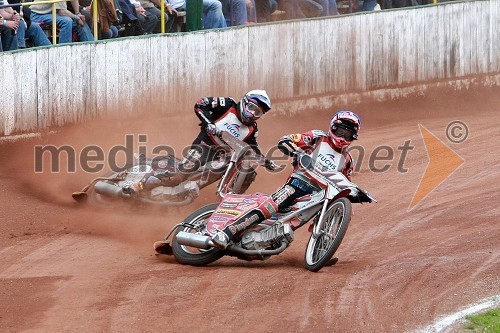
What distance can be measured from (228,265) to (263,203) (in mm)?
780

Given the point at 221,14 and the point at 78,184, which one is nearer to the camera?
the point at 78,184

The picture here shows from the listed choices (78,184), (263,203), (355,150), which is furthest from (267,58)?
(263,203)

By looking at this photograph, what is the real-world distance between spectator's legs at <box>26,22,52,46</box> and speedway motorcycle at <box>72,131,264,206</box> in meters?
3.53

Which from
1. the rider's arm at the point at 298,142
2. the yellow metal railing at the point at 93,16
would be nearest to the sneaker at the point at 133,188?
the rider's arm at the point at 298,142

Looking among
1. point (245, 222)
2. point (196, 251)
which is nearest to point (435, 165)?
point (245, 222)

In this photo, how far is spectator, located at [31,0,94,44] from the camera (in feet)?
57.7

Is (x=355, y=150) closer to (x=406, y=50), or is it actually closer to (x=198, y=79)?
(x=198, y=79)

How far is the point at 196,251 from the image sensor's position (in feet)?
38.0

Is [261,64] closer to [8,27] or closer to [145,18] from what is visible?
[145,18]

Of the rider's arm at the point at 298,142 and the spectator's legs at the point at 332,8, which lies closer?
the rider's arm at the point at 298,142

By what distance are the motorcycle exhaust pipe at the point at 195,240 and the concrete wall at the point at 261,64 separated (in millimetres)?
6666

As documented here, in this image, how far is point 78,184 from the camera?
16.1 m

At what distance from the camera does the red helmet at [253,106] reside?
13.7m

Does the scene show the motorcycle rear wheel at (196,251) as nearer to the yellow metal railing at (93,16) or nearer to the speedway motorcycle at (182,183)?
the speedway motorcycle at (182,183)
